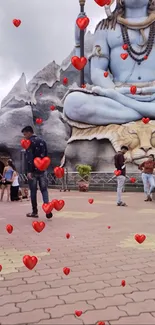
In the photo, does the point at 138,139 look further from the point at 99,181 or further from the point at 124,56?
the point at 124,56

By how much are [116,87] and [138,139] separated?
7.98ft

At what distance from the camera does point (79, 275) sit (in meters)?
3.28

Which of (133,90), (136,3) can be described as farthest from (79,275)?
(136,3)

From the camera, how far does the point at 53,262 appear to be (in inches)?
146

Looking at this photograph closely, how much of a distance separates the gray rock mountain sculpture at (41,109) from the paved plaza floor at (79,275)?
1457 cm

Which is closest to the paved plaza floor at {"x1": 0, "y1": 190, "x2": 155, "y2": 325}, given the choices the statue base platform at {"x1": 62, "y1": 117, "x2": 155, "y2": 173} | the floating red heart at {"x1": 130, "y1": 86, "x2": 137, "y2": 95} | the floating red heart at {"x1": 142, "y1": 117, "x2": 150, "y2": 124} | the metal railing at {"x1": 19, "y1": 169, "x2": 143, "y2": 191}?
the metal railing at {"x1": 19, "y1": 169, "x2": 143, "y2": 191}

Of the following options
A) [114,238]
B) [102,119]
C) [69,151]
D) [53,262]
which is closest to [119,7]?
[102,119]

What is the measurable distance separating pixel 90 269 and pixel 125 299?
31.1 inches

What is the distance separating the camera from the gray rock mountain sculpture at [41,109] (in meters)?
20.2

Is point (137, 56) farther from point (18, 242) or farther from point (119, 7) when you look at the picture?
point (18, 242)

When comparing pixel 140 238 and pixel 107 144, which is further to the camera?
pixel 107 144

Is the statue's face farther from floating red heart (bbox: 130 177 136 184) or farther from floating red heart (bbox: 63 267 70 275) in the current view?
floating red heart (bbox: 63 267 70 275)

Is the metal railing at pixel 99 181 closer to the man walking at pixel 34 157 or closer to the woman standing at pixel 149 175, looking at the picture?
the woman standing at pixel 149 175

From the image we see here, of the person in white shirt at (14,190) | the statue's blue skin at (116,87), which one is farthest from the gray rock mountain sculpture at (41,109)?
the person in white shirt at (14,190)
